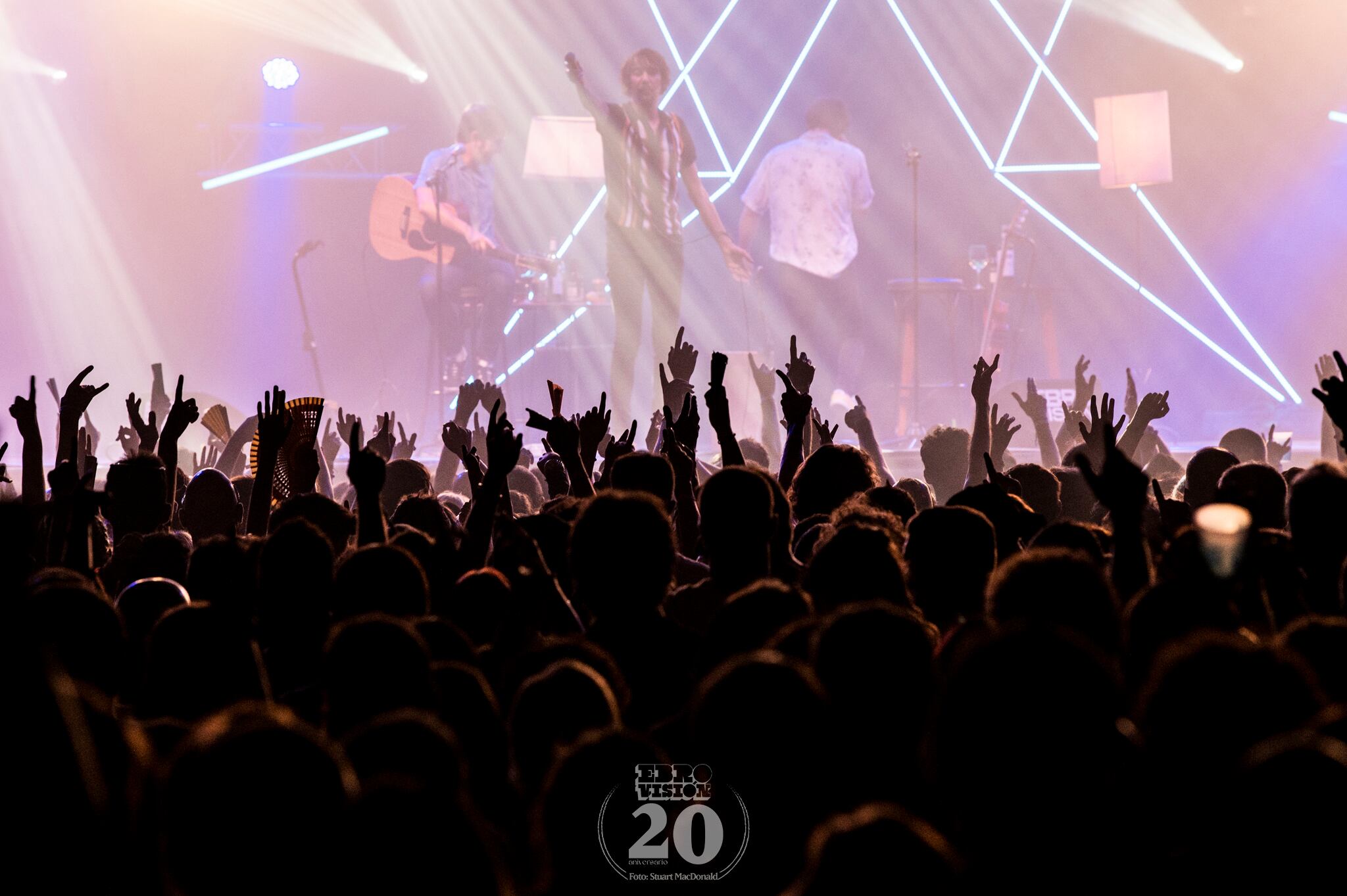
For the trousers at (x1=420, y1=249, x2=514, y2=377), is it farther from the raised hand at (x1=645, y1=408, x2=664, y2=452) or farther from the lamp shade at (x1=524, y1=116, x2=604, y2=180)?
the raised hand at (x1=645, y1=408, x2=664, y2=452)

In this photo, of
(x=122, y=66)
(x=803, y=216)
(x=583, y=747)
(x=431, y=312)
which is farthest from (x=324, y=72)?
(x=583, y=747)

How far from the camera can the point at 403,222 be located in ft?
37.6

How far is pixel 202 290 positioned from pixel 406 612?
12.5 meters

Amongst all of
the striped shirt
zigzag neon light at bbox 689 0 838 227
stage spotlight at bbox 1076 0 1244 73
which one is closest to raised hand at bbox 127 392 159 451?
the striped shirt

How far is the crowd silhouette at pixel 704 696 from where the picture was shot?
1004 mm

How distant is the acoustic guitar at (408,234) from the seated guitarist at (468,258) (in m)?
0.07

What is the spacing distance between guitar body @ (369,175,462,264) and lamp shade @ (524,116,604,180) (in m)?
1.09

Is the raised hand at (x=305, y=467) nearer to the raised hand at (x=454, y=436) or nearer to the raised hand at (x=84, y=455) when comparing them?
the raised hand at (x=84, y=455)

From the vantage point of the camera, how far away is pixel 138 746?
48.3 inches

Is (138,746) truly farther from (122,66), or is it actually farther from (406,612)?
(122,66)

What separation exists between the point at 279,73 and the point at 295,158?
90cm

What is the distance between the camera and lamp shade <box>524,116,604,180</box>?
1131 centimetres

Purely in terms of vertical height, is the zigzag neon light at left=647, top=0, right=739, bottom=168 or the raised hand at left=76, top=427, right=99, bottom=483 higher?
the zigzag neon light at left=647, top=0, right=739, bottom=168
